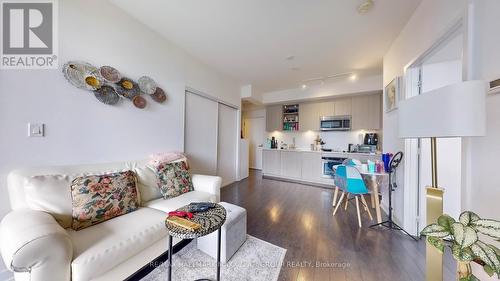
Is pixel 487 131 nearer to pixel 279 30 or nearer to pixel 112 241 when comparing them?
pixel 279 30

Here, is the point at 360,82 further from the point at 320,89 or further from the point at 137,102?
the point at 137,102

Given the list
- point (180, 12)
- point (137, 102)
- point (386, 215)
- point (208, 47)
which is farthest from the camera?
point (208, 47)

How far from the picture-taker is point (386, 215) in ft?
8.18

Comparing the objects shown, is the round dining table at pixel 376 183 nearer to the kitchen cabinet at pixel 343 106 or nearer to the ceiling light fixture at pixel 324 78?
the kitchen cabinet at pixel 343 106

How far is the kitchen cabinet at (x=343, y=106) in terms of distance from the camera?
13.4 feet

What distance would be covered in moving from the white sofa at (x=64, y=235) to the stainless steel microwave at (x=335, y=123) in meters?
3.93

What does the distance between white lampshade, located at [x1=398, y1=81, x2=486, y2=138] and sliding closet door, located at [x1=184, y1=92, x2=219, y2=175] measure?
293 cm

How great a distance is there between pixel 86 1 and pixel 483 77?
3386 millimetres

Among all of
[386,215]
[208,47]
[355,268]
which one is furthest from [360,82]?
[355,268]

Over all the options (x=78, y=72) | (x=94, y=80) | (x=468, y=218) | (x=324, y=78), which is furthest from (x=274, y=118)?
(x=468, y=218)

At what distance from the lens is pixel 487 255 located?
0.63 meters

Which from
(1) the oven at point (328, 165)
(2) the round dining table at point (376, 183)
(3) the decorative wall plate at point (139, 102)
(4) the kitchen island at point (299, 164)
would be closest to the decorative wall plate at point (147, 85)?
(3) the decorative wall plate at point (139, 102)

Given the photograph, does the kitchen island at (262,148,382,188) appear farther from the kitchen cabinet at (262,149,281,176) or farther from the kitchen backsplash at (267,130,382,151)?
the kitchen backsplash at (267,130,382,151)

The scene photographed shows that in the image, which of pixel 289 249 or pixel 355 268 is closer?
pixel 355 268
